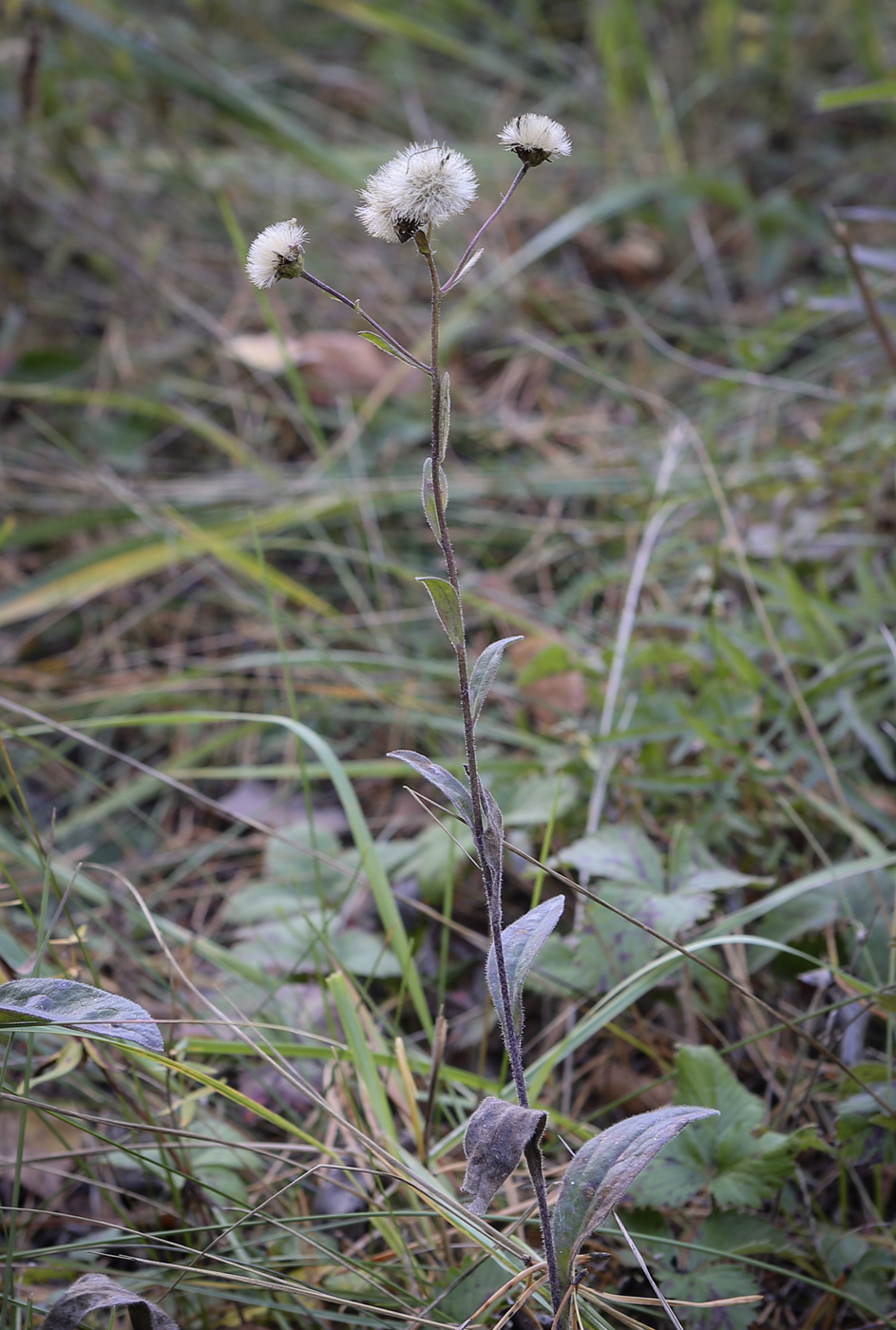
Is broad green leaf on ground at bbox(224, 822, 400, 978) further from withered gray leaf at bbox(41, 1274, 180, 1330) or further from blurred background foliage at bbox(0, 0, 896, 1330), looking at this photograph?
withered gray leaf at bbox(41, 1274, 180, 1330)

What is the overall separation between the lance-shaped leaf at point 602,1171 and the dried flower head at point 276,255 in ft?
2.32

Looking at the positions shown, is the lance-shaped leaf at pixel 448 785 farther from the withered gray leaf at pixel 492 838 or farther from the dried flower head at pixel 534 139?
the dried flower head at pixel 534 139

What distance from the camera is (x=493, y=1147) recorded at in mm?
692

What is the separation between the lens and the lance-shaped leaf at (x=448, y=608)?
0.72 meters

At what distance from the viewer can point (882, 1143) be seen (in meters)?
0.99

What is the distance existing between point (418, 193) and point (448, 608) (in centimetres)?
30

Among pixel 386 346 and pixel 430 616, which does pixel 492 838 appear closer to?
pixel 386 346

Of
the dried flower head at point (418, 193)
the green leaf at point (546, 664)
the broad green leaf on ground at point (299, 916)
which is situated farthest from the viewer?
the green leaf at point (546, 664)

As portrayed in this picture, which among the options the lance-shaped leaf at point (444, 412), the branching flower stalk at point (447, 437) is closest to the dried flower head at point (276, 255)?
the branching flower stalk at point (447, 437)

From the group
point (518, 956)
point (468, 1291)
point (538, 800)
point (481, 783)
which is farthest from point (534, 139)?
point (468, 1291)

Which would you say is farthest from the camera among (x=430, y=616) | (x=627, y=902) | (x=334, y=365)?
(x=334, y=365)

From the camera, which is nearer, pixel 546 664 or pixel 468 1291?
pixel 468 1291

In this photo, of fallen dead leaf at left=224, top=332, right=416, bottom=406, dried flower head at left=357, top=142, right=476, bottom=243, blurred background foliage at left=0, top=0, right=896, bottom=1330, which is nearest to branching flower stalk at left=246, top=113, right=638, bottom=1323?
dried flower head at left=357, top=142, right=476, bottom=243

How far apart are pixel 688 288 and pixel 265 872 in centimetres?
235
